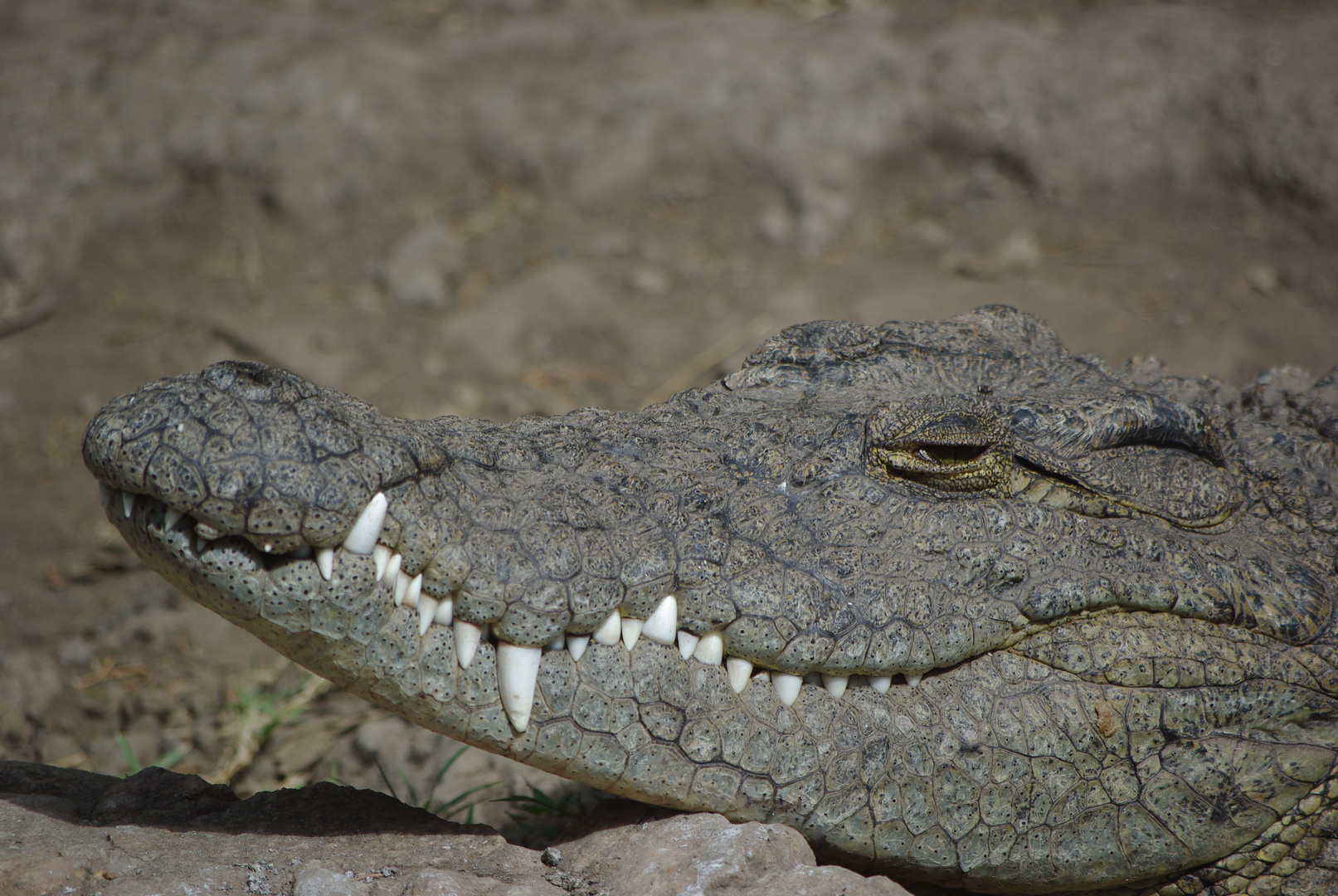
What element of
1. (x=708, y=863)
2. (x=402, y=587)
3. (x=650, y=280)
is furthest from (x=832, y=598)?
(x=650, y=280)

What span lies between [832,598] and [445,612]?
0.85 meters

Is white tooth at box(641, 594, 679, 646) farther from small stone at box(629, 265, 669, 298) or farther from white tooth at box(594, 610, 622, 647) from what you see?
small stone at box(629, 265, 669, 298)

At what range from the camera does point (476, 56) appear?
23.0 feet

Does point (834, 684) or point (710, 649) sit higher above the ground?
point (710, 649)

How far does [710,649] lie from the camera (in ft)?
7.13

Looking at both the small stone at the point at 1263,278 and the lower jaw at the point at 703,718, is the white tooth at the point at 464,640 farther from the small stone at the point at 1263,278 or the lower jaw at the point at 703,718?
the small stone at the point at 1263,278

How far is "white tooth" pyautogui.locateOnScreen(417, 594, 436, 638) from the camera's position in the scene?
200 cm

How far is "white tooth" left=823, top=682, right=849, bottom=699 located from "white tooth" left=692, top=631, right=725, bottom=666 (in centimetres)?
26

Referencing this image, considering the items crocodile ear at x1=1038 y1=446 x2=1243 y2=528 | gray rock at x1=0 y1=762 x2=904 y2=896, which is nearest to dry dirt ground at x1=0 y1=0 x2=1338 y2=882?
crocodile ear at x1=1038 y1=446 x2=1243 y2=528

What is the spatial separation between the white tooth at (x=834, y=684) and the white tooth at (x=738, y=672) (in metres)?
0.19

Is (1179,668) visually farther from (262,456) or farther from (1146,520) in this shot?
(262,456)

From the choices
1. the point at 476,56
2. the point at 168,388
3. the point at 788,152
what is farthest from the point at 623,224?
the point at 168,388

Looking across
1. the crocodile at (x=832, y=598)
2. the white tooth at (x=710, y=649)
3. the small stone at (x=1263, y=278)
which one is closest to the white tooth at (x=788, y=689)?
the crocodile at (x=832, y=598)

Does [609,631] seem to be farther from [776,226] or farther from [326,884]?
[776,226]
